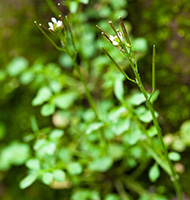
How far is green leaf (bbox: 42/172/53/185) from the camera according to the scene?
0.98 metres

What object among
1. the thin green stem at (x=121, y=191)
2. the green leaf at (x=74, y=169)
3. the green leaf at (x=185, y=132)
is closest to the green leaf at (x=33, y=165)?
the green leaf at (x=74, y=169)

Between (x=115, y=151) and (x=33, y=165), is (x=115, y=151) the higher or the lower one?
the lower one

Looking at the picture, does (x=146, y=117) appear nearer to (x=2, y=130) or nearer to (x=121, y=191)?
(x=121, y=191)

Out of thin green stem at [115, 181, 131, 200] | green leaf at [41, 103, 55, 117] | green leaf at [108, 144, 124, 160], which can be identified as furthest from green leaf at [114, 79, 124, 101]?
thin green stem at [115, 181, 131, 200]

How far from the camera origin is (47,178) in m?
0.99

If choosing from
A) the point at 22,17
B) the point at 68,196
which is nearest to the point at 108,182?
the point at 68,196

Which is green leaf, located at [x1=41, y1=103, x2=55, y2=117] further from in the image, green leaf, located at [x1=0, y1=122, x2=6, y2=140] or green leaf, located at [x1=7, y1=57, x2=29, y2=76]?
green leaf, located at [x1=0, y1=122, x2=6, y2=140]

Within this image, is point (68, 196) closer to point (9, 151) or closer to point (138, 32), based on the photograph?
point (9, 151)

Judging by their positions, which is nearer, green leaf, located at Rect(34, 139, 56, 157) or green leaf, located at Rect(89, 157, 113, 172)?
green leaf, located at Rect(34, 139, 56, 157)

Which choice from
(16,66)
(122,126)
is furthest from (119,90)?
(16,66)

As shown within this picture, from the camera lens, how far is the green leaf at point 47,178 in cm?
98

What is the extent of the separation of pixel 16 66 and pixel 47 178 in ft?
2.68

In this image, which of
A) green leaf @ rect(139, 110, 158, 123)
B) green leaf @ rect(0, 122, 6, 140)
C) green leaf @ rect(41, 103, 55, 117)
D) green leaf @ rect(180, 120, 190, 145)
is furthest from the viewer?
green leaf @ rect(0, 122, 6, 140)

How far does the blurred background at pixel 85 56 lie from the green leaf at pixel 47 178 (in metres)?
0.54
